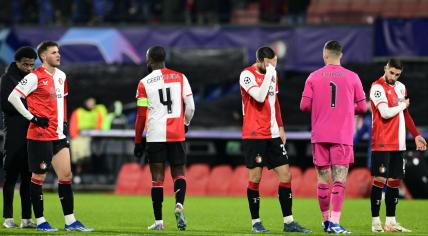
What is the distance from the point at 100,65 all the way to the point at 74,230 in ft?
53.4

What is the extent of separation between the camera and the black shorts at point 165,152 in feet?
43.6

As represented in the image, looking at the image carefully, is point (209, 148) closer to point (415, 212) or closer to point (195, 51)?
point (195, 51)

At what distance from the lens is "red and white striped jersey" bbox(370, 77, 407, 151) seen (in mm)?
13539

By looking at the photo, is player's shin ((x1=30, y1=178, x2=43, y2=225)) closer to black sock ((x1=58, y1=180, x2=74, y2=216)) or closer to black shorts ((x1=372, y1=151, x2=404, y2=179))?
black sock ((x1=58, y1=180, x2=74, y2=216))

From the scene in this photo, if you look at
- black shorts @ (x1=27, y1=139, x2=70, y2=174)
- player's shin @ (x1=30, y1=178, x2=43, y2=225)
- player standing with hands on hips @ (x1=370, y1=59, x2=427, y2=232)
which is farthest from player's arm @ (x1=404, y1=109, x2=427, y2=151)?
player's shin @ (x1=30, y1=178, x2=43, y2=225)

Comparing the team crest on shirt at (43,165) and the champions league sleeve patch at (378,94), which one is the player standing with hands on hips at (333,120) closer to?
the champions league sleeve patch at (378,94)

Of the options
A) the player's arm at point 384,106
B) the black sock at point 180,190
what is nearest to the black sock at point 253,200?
the black sock at point 180,190

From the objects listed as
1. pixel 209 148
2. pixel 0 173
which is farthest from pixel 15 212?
pixel 209 148

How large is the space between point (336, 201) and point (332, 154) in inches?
21.4

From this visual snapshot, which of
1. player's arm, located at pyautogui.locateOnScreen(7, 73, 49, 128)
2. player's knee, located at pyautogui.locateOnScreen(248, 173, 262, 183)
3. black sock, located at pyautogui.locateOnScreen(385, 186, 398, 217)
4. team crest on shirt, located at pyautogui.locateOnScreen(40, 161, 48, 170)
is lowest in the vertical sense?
black sock, located at pyautogui.locateOnScreen(385, 186, 398, 217)

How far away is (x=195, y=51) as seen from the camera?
2916cm

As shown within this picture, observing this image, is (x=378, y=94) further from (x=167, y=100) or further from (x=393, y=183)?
(x=167, y=100)

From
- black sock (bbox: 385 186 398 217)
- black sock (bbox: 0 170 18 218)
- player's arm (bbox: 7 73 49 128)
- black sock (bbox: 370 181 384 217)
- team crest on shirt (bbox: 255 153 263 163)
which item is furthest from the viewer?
black sock (bbox: 0 170 18 218)

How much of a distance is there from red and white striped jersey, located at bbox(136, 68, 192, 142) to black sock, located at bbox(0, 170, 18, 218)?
81.7 inches
